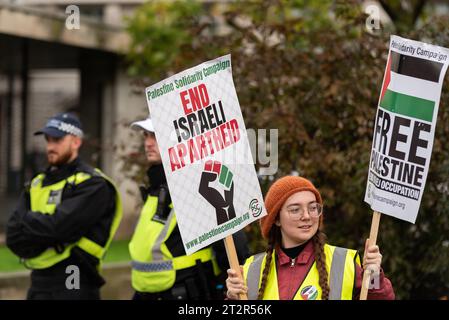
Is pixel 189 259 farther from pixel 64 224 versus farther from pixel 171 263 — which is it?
pixel 64 224

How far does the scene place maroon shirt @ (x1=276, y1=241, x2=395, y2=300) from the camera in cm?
414

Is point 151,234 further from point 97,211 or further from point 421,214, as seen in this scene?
point 421,214

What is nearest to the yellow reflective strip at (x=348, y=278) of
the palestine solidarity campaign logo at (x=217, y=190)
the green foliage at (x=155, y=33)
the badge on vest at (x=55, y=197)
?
the palestine solidarity campaign logo at (x=217, y=190)

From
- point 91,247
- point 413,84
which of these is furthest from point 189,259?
point 413,84

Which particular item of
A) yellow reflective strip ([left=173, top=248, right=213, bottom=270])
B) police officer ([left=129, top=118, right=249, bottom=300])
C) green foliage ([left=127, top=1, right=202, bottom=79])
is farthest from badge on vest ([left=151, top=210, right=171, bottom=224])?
green foliage ([left=127, top=1, right=202, bottom=79])

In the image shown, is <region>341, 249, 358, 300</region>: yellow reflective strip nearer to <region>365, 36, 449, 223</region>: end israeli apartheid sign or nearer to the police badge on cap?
<region>365, 36, 449, 223</region>: end israeli apartheid sign

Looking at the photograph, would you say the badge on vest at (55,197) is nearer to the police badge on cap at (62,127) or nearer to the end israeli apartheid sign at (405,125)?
the police badge on cap at (62,127)

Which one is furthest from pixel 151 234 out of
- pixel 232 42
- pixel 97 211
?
pixel 232 42

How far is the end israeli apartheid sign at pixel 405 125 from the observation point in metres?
4.23

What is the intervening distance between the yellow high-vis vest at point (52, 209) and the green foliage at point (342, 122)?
1.41m

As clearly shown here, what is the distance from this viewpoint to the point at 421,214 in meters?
7.04

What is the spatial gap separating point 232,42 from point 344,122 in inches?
59.1

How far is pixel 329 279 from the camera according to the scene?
163 inches

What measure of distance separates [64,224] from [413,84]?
9.02 ft
